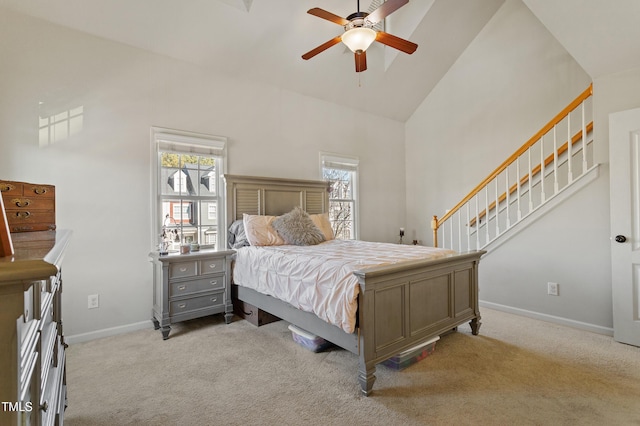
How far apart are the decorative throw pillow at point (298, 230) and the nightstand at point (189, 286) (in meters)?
0.64

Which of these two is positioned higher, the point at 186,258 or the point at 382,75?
the point at 382,75

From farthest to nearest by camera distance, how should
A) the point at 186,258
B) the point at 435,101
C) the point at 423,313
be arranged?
1. the point at 435,101
2. the point at 186,258
3. the point at 423,313

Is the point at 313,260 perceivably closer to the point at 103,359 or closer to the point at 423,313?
the point at 423,313

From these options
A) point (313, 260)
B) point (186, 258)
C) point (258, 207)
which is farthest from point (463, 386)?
point (258, 207)

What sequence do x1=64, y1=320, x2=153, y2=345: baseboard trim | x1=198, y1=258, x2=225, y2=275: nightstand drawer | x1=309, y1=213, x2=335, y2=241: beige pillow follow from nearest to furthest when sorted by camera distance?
x1=64, y1=320, x2=153, y2=345: baseboard trim → x1=198, y1=258, x2=225, y2=275: nightstand drawer → x1=309, y1=213, x2=335, y2=241: beige pillow

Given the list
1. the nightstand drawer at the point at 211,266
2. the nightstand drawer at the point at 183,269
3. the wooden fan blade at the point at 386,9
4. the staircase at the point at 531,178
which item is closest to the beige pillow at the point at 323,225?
the nightstand drawer at the point at 211,266

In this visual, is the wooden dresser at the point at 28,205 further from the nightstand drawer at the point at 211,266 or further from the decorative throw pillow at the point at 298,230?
the decorative throw pillow at the point at 298,230

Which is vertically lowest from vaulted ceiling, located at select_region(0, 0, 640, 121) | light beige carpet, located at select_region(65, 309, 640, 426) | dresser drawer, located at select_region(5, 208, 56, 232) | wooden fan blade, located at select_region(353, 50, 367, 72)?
light beige carpet, located at select_region(65, 309, 640, 426)

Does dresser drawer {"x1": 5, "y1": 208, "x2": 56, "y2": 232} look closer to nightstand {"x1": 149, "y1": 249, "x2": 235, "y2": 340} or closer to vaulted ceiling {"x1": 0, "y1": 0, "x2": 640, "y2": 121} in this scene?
nightstand {"x1": 149, "y1": 249, "x2": 235, "y2": 340}

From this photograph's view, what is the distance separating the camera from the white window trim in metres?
5.06

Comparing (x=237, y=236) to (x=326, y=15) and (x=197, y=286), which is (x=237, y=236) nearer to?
(x=197, y=286)

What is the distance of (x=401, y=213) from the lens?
20.2 feet

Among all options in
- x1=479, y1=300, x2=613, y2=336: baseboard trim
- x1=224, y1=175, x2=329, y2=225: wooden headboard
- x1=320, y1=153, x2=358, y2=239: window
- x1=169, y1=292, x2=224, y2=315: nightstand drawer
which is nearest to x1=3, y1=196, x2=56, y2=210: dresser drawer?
x1=169, y1=292, x2=224, y2=315: nightstand drawer

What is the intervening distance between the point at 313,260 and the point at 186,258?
1.50 m
